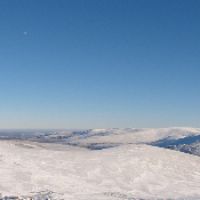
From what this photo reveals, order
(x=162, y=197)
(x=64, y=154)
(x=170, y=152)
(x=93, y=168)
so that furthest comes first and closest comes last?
(x=170, y=152) < (x=64, y=154) < (x=93, y=168) < (x=162, y=197)

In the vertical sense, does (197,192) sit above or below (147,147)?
below

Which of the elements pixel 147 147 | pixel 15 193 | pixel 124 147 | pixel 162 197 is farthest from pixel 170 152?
pixel 15 193

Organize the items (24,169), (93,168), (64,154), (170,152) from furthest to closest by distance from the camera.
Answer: (170,152) < (64,154) < (93,168) < (24,169)

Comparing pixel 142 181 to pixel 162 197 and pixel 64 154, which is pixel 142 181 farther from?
pixel 64 154

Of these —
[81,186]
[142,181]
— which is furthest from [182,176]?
[81,186]

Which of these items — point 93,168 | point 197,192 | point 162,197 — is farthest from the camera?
point 93,168

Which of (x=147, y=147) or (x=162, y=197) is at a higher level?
(x=147, y=147)

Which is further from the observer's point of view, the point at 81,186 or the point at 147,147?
the point at 147,147

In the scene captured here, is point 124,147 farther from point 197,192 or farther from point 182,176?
point 197,192

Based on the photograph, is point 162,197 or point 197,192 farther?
point 197,192
